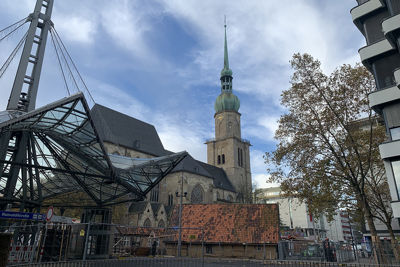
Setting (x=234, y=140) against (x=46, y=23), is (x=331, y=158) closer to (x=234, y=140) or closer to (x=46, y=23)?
(x=46, y=23)

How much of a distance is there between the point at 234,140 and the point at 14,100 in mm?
62992

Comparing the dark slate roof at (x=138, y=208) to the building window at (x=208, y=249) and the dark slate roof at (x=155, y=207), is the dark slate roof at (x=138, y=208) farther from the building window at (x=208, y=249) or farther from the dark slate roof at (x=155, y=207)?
the building window at (x=208, y=249)

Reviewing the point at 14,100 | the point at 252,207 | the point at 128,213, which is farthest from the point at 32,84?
the point at 128,213

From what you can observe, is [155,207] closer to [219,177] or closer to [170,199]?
[170,199]

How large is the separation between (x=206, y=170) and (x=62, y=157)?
51479mm

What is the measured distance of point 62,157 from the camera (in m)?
20.1

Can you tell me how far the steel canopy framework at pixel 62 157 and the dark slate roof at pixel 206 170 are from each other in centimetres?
3480

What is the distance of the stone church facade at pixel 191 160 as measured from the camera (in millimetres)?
47881

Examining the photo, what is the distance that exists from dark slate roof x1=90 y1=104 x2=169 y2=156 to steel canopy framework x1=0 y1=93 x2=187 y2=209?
25.8 m

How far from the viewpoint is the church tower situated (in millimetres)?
77188

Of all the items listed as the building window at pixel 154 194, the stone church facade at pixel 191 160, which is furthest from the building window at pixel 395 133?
the building window at pixel 154 194

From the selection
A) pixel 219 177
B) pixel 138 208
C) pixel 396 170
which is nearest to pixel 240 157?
pixel 219 177

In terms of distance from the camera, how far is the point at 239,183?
7656 cm

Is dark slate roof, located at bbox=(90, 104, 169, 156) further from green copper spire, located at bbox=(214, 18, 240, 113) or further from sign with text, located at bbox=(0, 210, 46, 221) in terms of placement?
sign with text, located at bbox=(0, 210, 46, 221)
